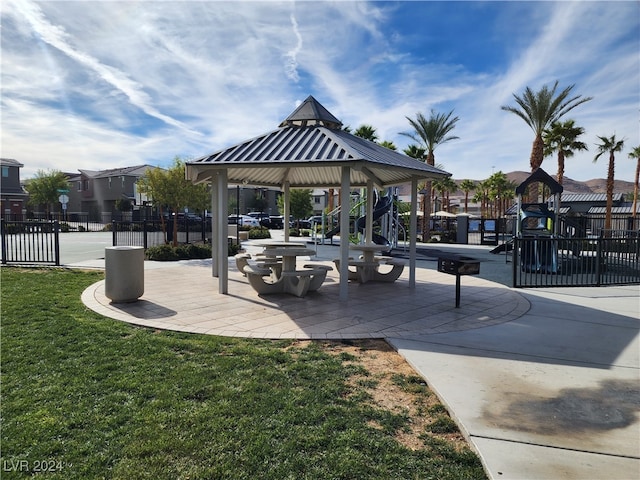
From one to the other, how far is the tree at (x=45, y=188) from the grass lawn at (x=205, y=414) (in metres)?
A: 46.4

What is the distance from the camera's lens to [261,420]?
3.22 metres

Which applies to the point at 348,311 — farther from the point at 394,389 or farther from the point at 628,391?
the point at 628,391

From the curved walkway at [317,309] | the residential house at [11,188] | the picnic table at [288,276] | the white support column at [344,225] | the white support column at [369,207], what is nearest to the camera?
the curved walkway at [317,309]

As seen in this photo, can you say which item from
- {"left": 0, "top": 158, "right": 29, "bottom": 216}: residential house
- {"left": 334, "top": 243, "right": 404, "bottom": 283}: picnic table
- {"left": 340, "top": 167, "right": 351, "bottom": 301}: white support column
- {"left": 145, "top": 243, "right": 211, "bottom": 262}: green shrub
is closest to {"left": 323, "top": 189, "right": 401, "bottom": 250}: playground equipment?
{"left": 145, "top": 243, "right": 211, "bottom": 262}: green shrub

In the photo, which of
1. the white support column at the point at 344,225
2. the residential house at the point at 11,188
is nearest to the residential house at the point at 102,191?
the residential house at the point at 11,188

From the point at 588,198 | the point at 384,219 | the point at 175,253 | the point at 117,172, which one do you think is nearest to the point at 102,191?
the point at 117,172

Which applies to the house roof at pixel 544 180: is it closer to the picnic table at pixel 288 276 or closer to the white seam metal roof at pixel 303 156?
the white seam metal roof at pixel 303 156

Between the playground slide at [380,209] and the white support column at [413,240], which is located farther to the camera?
the playground slide at [380,209]

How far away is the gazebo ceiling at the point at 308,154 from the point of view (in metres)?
7.53

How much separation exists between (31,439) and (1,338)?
304 cm

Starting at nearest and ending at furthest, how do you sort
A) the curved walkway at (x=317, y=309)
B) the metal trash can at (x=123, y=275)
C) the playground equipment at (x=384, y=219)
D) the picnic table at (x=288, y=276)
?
the curved walkway at (x=317, y=309) → the metal trash can at (x=123, y=275) → the picnic table at (x=288, y=276) → the playground equipment at (x=384, y=219)

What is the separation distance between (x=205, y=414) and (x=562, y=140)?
34.8 meters

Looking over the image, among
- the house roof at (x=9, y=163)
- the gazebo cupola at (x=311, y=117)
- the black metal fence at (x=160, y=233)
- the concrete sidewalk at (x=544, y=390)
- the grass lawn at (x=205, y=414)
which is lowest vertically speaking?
the concrete sidewalk at (x=544, y=390)

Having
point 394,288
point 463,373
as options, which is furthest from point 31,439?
point 394,288
